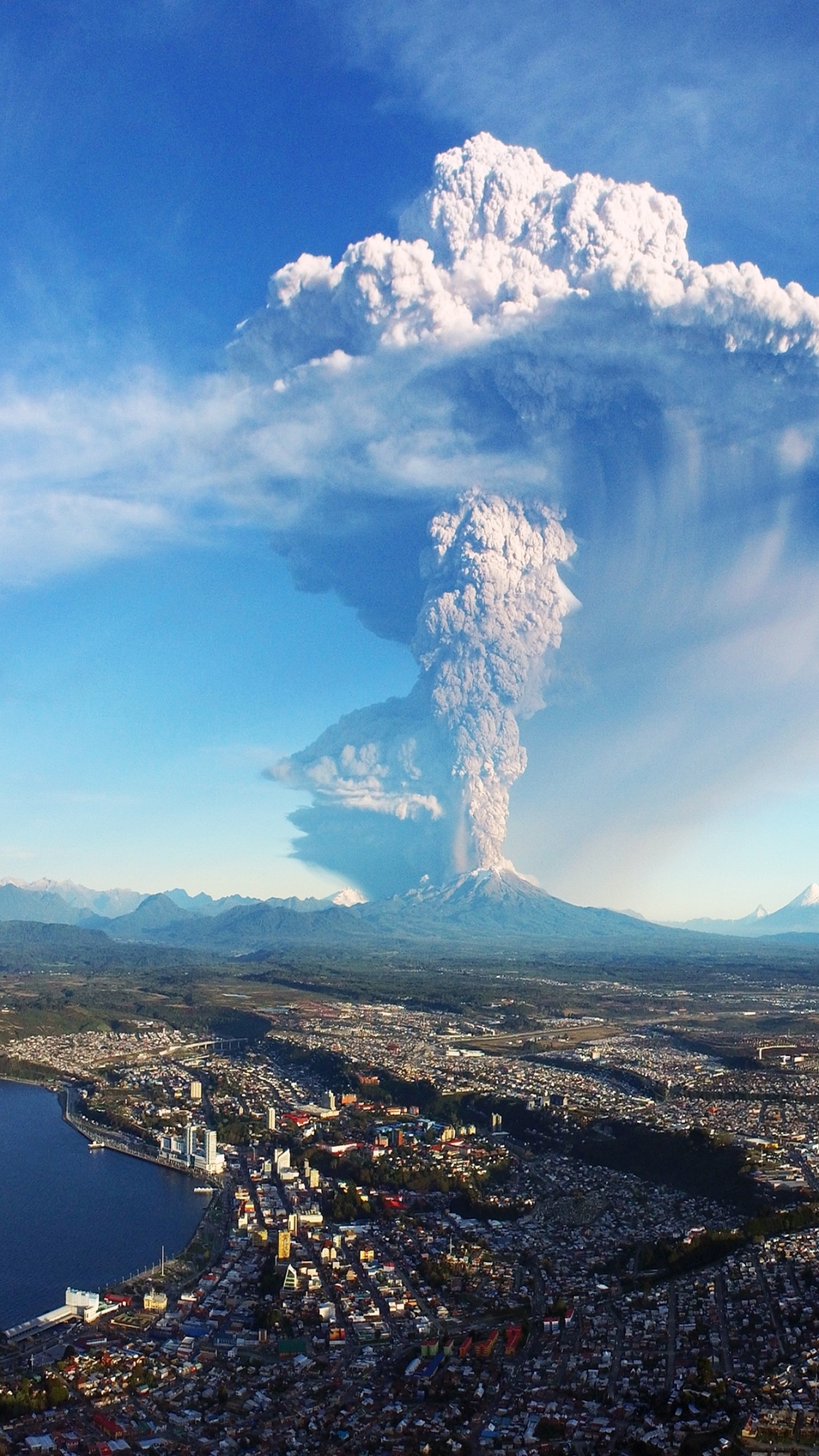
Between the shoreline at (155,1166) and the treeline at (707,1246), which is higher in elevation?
the treeline at (707,1246)

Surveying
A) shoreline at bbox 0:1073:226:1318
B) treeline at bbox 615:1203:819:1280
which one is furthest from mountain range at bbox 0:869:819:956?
treeline at bbox 615:1203:819:1280

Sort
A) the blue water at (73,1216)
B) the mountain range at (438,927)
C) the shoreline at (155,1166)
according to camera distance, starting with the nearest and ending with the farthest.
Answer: the shoreline at (155,1166)
the blue water at (73,1216)
the mountain range at (438,927)

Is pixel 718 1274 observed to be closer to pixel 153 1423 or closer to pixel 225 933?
pixel 153 1423

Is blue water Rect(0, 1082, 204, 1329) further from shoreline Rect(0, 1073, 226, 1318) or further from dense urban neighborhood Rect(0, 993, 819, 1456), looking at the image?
dense urban neighborhood Rect(0, 993, 819, 1456)

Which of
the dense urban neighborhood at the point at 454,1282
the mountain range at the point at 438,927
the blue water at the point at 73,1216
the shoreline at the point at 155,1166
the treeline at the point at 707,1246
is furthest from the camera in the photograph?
the mountain range at the point at 438,927

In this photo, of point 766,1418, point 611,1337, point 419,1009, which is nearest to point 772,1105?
point 611,1337

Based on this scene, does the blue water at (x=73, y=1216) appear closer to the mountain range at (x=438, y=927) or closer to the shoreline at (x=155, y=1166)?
the shoreline at (x=155, y=1166)

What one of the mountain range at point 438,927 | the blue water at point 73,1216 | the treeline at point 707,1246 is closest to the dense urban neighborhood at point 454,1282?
the treeline at point 707,1246

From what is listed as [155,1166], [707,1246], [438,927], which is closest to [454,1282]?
[707,1246]

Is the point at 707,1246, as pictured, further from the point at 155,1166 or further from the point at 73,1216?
the point at 155,1166
